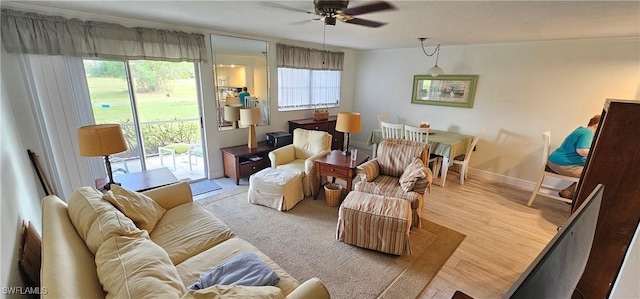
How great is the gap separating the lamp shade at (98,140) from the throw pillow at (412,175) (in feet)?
8.81

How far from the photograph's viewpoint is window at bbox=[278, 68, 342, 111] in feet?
15.5

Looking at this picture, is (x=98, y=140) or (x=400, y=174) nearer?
(x=98, y=140)

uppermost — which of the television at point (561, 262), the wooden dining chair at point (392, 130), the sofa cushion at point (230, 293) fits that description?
the television at point (561, 262)

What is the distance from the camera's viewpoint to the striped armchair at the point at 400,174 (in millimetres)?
2635

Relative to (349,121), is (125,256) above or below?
below

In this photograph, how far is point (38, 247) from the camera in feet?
5.47

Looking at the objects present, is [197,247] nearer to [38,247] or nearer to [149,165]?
[38,247]

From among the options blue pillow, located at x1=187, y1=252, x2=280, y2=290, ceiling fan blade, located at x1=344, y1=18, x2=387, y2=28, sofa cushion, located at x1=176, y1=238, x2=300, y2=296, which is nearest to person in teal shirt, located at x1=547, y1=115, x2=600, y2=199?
ceiling fan blade, located at x1=344, y1=18, x2=387, y2=28

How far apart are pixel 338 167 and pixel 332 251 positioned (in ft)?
3.49

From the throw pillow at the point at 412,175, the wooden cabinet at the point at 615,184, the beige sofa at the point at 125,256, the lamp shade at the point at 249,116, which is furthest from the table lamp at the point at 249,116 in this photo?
the wooden cabinet at the point at 615,184

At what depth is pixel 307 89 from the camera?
5.18 m

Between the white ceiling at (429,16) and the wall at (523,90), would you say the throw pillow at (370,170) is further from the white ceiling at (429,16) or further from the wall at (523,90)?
the wall at (523,90)

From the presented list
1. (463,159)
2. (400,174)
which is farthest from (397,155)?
(463,159)

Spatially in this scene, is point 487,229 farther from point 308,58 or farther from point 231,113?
point 308,58
